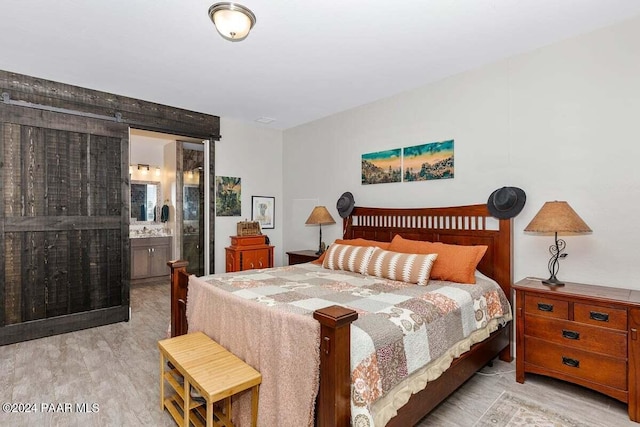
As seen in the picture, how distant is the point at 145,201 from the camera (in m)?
6.48

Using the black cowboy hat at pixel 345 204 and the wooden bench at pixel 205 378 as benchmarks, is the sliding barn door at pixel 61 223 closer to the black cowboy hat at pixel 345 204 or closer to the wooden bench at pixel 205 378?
the wooden bench at pixel 205 378

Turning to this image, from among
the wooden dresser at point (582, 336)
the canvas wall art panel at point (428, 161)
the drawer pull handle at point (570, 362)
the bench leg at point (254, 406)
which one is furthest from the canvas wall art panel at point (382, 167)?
the bench leg at point (254, 406)

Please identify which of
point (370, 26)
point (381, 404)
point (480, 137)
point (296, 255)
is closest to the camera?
point (381, 404)

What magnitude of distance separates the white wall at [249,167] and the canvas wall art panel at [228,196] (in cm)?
7

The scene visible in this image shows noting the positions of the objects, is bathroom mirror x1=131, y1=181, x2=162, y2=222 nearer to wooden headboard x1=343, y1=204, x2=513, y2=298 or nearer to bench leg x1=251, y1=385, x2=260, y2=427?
wooden headboard x1=343, y1=204, x2=513, y2=298

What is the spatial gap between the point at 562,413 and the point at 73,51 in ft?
15.4

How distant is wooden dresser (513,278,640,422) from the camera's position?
213 cm

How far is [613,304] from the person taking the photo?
217 cm

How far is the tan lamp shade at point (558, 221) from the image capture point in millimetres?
2377

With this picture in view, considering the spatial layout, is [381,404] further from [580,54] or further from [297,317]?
[580,54]

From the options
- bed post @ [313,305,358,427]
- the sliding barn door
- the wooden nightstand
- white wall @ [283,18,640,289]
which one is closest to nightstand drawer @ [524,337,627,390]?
white wall @ [283,18,640,289]

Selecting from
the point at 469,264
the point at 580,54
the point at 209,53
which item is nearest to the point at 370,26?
the point at 209,53

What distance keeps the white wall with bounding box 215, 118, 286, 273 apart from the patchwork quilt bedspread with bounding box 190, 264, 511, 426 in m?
2.00

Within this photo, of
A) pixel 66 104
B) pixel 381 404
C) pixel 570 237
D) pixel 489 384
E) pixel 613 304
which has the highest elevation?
pixel 66 104
